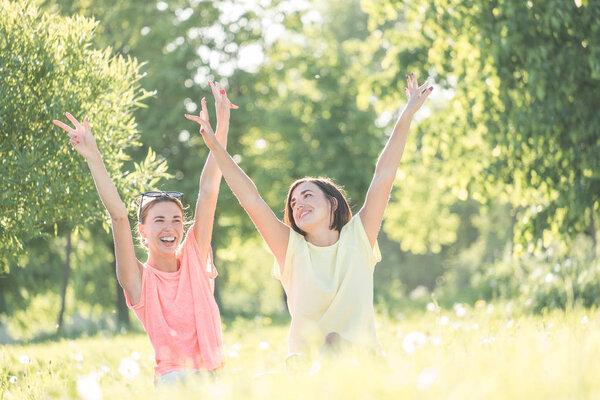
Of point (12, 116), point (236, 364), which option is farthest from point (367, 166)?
point (12, 116)

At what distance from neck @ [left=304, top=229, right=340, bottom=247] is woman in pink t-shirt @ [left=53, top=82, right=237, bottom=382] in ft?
2.26

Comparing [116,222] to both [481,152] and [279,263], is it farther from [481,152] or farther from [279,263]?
[481,152]

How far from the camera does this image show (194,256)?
457 cm

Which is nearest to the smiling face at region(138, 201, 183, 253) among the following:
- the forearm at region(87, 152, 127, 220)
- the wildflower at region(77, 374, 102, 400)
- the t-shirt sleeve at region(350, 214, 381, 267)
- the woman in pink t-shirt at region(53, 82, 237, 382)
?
the woman in pink t-shirt at region(53, 82, 237, 382)

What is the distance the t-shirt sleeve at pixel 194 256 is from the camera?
4.54m

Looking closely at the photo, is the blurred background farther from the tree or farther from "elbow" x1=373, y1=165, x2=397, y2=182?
"elbow" x1=373, y1=165, x2=397, y2=182

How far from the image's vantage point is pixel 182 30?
20.1m

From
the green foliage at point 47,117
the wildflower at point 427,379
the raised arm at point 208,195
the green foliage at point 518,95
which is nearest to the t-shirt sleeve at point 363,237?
the raised arm at point 208,195

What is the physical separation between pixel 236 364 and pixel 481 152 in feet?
20.7

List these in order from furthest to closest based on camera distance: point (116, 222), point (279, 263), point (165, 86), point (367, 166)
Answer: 1. point (367, 166)
2. point (165, 86)
3. point (279, 263)
4. point (116, 222)

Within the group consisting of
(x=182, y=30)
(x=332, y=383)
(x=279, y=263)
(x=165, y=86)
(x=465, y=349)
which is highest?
(x=182, y=30)

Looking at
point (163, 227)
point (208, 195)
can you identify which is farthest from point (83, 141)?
point (208, 195)

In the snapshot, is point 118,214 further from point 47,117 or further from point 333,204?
point 47,117

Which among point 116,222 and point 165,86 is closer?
point 116,222
